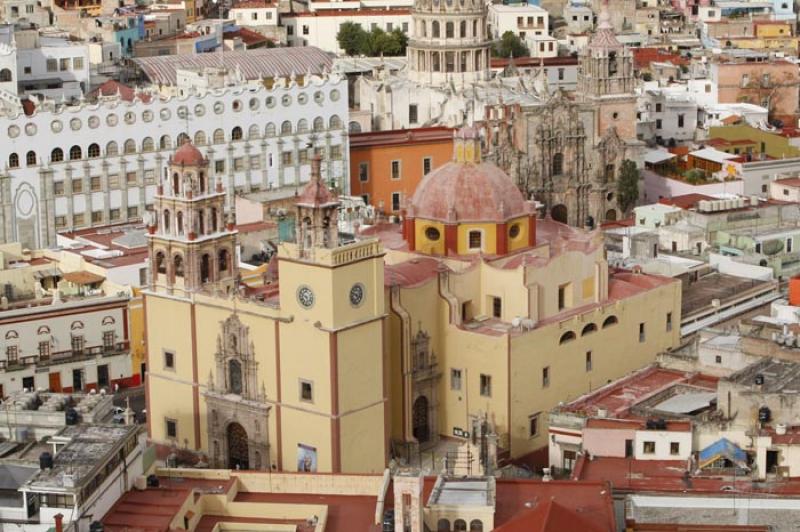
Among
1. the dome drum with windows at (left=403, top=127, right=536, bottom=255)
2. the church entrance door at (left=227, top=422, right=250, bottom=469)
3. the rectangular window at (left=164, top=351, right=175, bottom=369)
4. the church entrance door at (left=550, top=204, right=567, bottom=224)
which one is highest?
the dome drum with windows at (left=403, top=127, right=536, bottom=255)

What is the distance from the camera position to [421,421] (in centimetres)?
7306

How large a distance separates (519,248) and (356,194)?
32.9 metres

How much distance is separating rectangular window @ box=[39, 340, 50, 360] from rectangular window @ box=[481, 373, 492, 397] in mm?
19021

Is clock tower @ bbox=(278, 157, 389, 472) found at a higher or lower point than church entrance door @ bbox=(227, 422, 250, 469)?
higher

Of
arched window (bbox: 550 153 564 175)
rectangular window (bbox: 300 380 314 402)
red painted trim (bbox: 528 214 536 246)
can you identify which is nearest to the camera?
rectangular window (bbox: 300 380 314 402)

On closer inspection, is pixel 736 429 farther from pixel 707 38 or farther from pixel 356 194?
pixel 707 38

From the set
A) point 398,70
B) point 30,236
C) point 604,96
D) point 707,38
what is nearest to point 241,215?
point 30,236

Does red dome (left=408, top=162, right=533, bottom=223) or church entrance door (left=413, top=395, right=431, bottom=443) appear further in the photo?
red dome (left=408, top=162, right=533, bottom=223)

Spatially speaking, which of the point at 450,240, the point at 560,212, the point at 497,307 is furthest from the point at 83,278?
the point at 560,212

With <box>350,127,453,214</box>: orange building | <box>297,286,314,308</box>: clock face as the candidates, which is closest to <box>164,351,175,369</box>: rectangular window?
<box>297,286,314,308</box>: clock face

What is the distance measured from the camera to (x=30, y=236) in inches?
3733

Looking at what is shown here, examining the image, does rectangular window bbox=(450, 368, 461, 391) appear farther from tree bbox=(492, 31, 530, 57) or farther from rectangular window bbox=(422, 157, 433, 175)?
tree bbox=(492, 31, 530, 57)

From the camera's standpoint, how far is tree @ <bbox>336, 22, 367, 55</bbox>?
162 m

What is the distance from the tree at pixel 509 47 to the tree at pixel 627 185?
53153 mm
